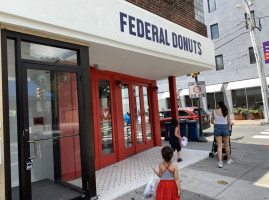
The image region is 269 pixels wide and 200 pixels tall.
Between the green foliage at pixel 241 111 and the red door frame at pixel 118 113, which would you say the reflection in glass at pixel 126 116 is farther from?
the green foliage at pixel 241 111

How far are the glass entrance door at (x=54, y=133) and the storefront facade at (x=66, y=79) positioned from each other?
2 cm

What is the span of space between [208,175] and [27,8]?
16.0ft

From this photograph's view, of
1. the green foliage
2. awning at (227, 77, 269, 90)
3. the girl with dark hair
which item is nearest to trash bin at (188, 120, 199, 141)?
the girl with dark hair

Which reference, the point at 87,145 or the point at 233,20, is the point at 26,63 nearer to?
the point at 87,145

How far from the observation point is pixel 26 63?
3.32 m

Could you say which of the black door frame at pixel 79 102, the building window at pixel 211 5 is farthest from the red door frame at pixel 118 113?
the building window at pixel 211 5

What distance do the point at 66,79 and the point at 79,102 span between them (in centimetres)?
55

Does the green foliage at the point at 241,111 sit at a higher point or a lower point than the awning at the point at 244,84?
lower

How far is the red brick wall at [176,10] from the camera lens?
5966mm

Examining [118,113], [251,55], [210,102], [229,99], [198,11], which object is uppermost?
[251,55]

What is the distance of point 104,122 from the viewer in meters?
6.53

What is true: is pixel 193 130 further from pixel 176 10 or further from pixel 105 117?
pixel 176 10

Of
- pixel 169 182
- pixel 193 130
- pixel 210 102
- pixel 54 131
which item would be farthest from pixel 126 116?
pixel 210 102

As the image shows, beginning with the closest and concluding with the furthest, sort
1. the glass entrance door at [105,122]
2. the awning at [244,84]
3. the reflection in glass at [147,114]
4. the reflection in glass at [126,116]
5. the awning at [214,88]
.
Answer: the glass entrance door at [105,122]
the reflection in glass at [126,116]
the reflection in glass at [147,114]
the awning at [244,84]
the awning at [214,88]
